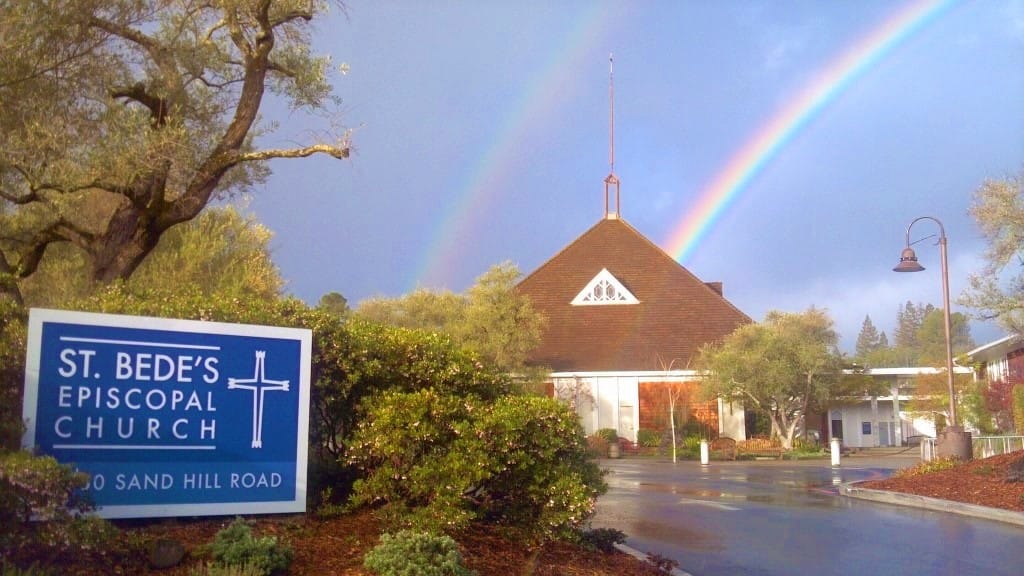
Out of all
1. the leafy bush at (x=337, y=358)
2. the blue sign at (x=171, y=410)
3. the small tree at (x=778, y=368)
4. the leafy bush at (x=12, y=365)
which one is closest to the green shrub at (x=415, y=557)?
the blue sign at (x=171, y=410)

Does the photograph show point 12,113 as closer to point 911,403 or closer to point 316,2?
point 316,2

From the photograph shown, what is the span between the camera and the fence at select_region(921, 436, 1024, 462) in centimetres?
2612

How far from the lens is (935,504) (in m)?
17.9

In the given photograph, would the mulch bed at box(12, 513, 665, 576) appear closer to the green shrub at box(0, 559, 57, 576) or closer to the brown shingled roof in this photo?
the green shrub at box(0, 559, 57, 576)

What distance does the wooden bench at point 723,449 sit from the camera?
1631 inches

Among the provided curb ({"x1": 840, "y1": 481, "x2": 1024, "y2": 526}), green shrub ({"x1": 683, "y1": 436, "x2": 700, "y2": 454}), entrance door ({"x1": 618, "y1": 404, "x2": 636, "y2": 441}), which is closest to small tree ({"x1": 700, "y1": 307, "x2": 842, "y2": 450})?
green shrub ({"x1": 683, "y1": 436, "x2": 700, "y2": 454})

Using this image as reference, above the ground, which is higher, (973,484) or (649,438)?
(649,438)

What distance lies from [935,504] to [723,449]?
82.9ft

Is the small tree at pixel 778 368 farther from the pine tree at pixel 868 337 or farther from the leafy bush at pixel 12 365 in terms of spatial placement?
the pine tree at pixel 868 337

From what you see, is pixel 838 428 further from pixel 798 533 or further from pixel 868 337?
pixel 868 337

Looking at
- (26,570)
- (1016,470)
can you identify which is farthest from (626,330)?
(26,570)

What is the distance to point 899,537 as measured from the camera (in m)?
14.0

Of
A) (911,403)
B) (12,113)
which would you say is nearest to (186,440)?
(12,113)

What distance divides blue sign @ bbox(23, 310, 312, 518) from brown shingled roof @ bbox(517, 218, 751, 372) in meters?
41.7
